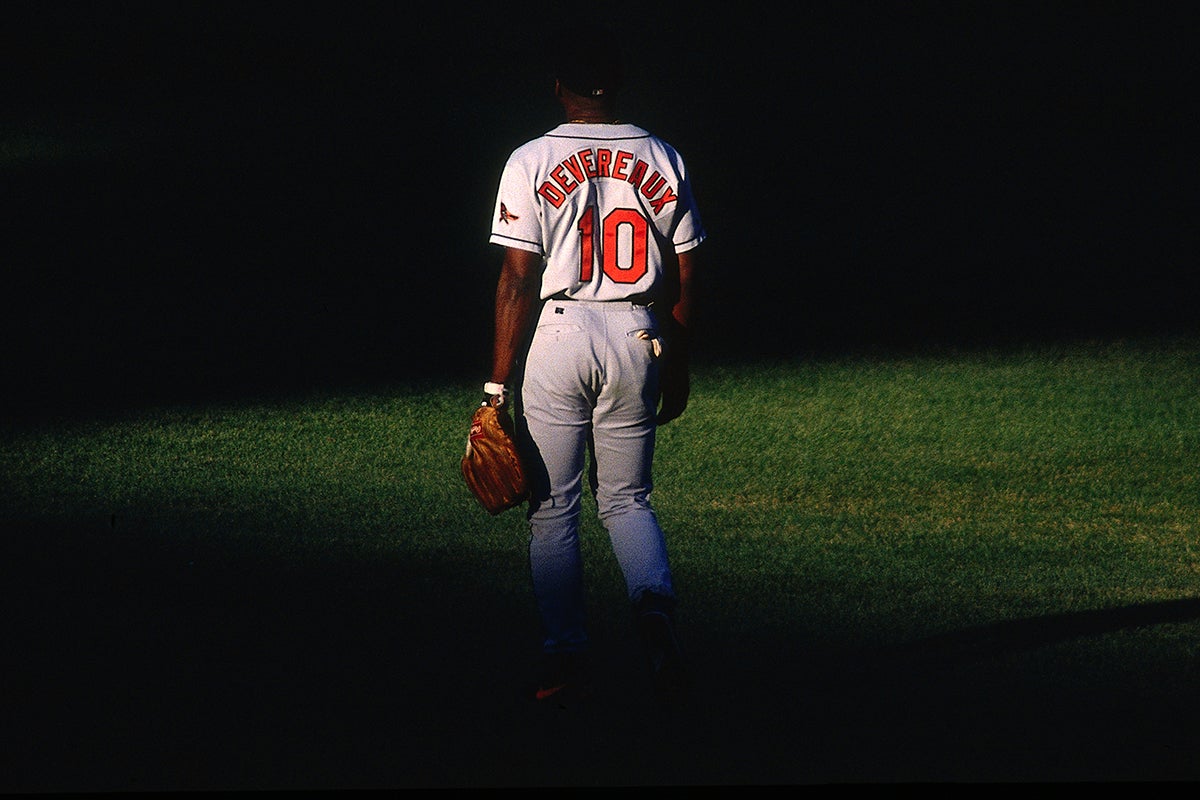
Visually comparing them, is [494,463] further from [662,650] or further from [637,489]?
[662,650]

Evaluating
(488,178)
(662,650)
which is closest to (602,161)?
(662,650)

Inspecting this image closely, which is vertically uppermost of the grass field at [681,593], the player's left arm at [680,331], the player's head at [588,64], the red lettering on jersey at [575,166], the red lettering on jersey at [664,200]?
the player's head at [588,64]

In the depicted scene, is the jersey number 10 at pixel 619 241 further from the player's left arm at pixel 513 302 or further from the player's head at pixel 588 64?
the player's head at pixel 588 64

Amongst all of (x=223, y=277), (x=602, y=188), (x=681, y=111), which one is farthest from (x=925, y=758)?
(x=681, y=111)

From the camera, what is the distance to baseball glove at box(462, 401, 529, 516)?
170 inches

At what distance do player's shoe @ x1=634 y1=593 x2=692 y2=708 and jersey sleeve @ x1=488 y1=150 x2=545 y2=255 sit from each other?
961 mm

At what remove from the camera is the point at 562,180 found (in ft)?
13.9

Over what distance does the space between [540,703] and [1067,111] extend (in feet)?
45.8

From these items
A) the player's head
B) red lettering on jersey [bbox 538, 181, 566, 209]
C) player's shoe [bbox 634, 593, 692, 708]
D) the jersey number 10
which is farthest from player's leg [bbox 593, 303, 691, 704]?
the player's head

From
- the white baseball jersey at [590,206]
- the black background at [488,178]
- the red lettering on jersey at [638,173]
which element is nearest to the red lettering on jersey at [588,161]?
the white baseball jersey at [590,206]

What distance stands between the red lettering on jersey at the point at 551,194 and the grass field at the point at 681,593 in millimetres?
1319

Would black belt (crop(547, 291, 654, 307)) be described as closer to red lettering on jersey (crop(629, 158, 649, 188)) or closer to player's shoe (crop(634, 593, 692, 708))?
red lettering on jersey (crop(629, 158, 649, 188))

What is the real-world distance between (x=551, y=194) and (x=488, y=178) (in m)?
11.2

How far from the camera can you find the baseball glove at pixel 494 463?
4312mm
